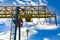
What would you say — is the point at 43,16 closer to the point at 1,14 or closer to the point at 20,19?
the point at 20,19

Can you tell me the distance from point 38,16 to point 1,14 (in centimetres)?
550

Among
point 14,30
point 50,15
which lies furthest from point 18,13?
point 50,15

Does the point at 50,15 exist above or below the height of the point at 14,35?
above

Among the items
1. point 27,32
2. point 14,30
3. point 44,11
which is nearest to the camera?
point 44,11

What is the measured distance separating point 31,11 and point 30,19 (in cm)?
132

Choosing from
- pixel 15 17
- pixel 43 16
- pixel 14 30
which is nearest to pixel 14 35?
pixel 14 30

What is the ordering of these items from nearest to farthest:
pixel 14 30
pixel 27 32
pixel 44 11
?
1. pixel 44 11
2. pixel 14 30
3. pixel 27 32

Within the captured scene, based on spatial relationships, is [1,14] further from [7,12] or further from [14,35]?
[14,35]

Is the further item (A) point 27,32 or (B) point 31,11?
(A) point 27,32

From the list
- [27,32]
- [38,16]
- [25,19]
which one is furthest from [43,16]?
[27,32]

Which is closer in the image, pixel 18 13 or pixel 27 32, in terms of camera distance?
pixel 18 13

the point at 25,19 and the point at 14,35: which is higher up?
the point at 25,19

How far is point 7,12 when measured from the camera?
98.1 ft

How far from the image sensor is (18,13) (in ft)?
103
